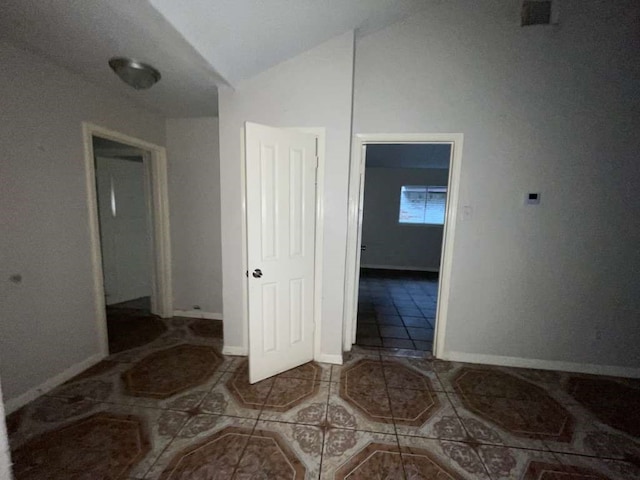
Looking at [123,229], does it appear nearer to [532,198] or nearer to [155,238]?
[155,238]

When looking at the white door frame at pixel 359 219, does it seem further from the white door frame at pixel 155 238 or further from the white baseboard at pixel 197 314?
the white door frame at pixel 155 238

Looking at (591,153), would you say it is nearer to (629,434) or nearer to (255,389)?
(629,434)

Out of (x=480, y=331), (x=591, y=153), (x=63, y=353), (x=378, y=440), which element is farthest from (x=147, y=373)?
A: (x=591, y=153)

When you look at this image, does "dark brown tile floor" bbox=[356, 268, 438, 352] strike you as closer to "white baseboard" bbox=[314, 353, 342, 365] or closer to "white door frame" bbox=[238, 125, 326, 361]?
"white baseboard" bbox=[314, 353, 342, 365]

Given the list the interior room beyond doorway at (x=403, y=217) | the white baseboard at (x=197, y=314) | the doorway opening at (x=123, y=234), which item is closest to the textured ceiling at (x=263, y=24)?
the doorway opening at (x=123, y=234)

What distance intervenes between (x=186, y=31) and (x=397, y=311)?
3.60 metres

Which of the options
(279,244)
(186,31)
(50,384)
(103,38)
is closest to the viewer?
(186,31)

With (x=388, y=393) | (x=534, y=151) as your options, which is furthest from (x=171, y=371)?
(x=534, y=151)

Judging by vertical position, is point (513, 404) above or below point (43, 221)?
below

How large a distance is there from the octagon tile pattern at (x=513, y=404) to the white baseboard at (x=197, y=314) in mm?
2628

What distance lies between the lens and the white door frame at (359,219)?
232 centimetres

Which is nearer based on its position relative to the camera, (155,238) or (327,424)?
(327,424)

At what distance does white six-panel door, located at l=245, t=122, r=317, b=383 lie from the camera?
77.3 inches

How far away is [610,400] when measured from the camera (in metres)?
2.05
